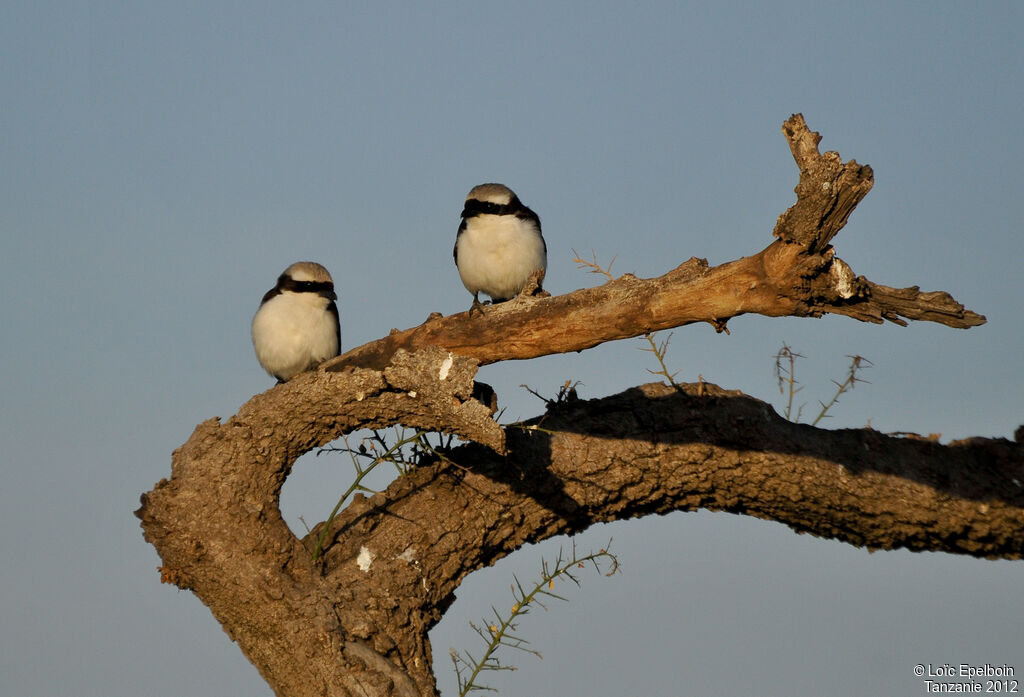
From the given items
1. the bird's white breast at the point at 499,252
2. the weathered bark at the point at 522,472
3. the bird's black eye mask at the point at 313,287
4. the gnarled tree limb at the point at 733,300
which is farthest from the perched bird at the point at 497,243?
the gnarled tree limb at the point at 733,300

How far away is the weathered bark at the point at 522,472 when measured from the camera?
5023 millimetres

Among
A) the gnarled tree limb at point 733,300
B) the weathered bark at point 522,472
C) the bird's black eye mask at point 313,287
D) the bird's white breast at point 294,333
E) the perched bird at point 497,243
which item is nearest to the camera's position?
the gnarled tree limb at point 733,300

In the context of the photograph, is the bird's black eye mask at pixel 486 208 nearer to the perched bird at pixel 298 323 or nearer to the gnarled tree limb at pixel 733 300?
the perched bird at pixel 298 323

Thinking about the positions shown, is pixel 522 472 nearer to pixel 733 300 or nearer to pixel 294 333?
pixel 294 333

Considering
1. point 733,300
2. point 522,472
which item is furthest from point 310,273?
point 733,300

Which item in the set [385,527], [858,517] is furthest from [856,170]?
[385,527]

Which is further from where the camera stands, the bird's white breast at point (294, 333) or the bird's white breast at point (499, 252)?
the bird's white breast at point (499, 252)

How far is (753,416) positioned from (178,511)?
13.0 ft

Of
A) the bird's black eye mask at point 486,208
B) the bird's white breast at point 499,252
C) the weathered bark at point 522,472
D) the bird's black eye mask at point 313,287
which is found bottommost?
the weathered bark at point 522,472

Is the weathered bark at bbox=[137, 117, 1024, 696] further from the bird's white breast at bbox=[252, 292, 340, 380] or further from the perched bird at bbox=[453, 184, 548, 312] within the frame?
the perched bird at bbox=[453, 184, 548, 312]

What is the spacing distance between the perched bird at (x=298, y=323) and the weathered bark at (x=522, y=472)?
1223 millimetres

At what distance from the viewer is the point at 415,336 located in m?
6.16

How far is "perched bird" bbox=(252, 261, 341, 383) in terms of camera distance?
24.6 ft

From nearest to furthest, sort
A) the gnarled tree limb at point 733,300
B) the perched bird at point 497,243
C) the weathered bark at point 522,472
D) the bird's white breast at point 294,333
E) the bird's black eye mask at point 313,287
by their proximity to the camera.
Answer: the gnarled tree limb at point 733,300 → the weathered bark at point 522,472 → the bird's white breast at point 294,333 → the bird's black eye mask at point 313,287 → the perched bird at point 497,243
